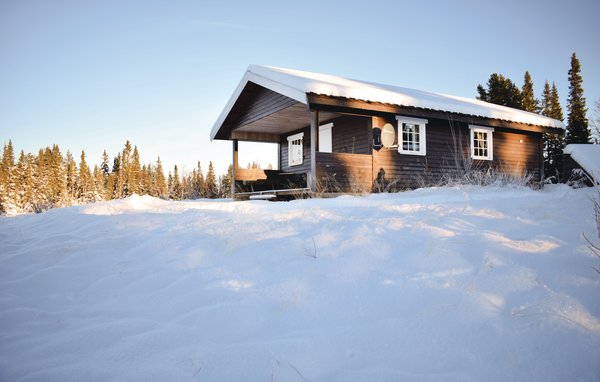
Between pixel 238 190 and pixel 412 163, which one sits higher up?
pixel 412 163

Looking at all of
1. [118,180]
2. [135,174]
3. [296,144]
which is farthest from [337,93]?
[118,180]

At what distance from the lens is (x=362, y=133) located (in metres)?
11.1

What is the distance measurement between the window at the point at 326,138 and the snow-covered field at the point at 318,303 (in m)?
9.33

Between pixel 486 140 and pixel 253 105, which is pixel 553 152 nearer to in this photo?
pixel 486 140

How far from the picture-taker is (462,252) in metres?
2.59

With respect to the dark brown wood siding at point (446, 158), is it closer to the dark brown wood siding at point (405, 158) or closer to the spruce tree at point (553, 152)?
the dark brown wood siding at point (405, 158)

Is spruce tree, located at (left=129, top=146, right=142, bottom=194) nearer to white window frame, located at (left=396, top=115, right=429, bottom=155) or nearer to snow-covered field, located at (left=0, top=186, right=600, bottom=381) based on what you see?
white window frame, located at (left=396, top=115, right=429, bottom=155)

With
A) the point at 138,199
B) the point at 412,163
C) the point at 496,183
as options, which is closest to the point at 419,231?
the point at 138,199

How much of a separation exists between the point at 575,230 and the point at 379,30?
11.3 m

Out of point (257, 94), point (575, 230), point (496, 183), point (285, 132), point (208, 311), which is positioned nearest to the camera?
point (208, 311)

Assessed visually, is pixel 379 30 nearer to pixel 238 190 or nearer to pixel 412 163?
pixel 412 163

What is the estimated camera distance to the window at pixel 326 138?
12805 millimetres

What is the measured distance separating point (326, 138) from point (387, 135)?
120 inches

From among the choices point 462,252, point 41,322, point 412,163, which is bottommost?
point 41,322
